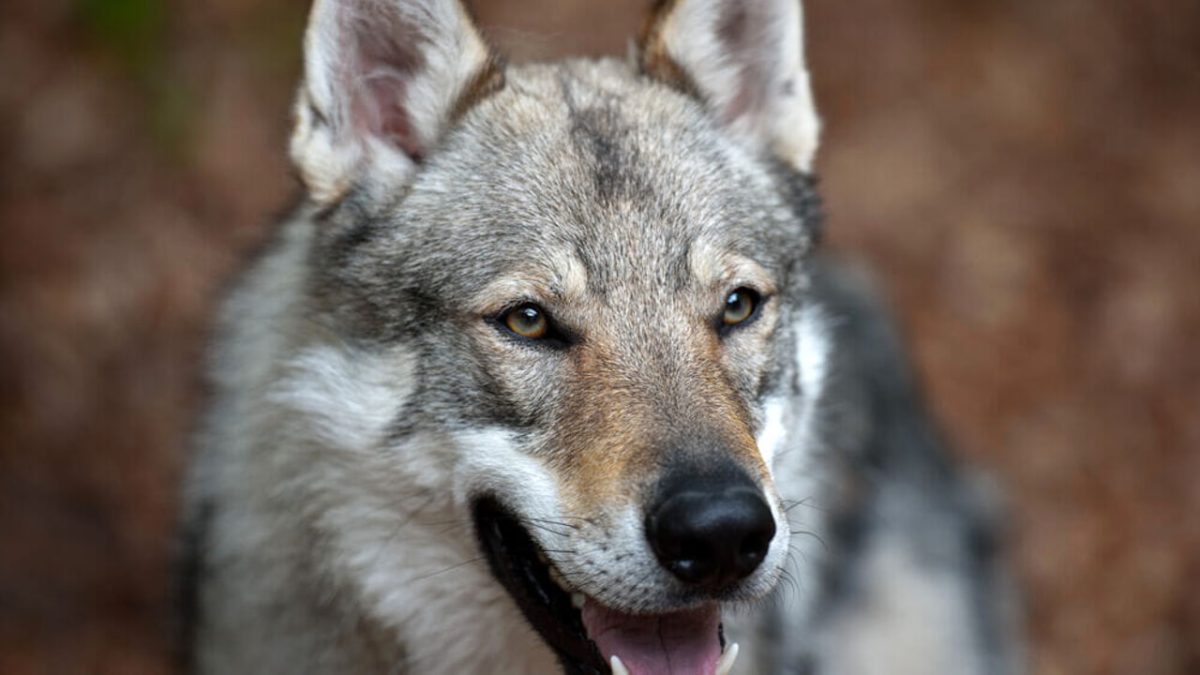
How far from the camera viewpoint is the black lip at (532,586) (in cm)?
359

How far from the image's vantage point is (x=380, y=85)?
403 centimetres

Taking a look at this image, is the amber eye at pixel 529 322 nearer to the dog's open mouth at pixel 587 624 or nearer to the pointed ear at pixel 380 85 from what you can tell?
the dog's open mouth at pixel 587 624

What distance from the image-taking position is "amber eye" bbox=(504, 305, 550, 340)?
143 inches

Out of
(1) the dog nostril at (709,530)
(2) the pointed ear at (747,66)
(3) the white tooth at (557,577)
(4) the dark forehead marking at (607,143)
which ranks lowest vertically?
(3) the white tooth at (557,577)

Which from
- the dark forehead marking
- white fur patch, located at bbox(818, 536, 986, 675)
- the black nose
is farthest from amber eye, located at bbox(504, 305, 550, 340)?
white fur patch, located at bbox(818, 536, 986, 675)

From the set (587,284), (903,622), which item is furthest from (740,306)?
(903,622)

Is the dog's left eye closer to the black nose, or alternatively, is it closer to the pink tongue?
the black nose

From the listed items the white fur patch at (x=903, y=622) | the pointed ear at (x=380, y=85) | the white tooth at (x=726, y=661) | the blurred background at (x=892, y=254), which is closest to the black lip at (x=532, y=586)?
the white tooth at (x=726, y=661)

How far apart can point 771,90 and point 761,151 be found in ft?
0.65

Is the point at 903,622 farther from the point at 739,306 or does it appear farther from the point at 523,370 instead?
the point at 523,370

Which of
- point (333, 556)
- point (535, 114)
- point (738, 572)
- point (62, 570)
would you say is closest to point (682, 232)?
point (535, 114)

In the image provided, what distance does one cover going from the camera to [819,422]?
4.50 m

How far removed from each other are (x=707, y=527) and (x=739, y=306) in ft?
2.74

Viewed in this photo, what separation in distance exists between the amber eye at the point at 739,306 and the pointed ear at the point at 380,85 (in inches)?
38.7
